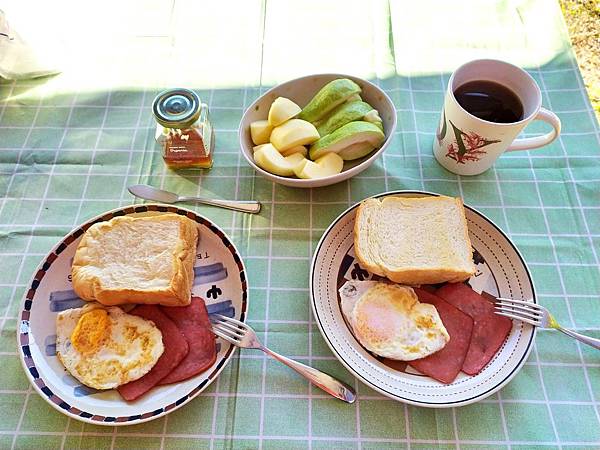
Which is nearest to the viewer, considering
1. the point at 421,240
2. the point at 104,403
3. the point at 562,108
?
the point at 104,403

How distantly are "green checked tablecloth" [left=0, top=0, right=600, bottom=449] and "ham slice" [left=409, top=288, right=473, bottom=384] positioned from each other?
0.10 m

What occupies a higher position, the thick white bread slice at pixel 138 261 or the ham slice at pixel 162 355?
the thick white bread slice at pixel 138 261

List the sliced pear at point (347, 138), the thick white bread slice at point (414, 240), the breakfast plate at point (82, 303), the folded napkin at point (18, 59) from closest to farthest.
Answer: the breakfast plate at point (82, 303) < the thick white bread slice at point (414, 240) < the sliced pear at point (347, 138) < the folded napkin at point (18, 59)

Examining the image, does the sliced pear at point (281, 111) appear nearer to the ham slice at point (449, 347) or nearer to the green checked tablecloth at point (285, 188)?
the green checked tablecloth at point (285, 188)

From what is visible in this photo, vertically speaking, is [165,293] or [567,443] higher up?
[165,293]

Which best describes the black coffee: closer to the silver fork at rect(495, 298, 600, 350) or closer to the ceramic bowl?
the ceramic bowl

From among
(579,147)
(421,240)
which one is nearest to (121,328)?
(421,240)

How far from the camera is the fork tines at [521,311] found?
100cm

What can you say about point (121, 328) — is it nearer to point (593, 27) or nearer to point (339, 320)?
point (339, 320)

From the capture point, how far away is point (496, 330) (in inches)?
39.6

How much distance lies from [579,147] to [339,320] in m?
0.88

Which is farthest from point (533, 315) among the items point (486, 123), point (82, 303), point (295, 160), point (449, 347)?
point (82, 303)

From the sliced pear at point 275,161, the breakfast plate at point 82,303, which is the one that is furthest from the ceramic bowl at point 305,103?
the breakfast plate at point 82,303

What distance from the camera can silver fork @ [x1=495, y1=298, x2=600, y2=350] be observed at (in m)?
1.00
